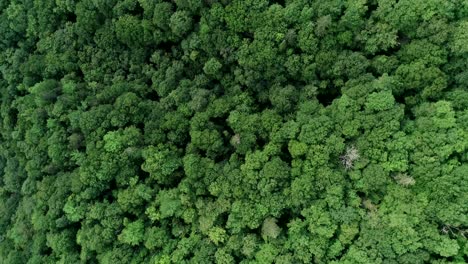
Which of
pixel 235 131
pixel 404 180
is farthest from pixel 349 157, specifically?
pixel 235 131

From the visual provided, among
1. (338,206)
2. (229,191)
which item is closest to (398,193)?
(338,206)

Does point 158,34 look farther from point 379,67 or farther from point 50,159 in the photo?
point 379,67

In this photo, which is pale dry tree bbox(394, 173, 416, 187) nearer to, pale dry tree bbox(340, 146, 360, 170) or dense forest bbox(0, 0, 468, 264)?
dense forest bbox(0, 0, 468, 264)

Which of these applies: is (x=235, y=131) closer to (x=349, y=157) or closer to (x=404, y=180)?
(x=349, y=157)

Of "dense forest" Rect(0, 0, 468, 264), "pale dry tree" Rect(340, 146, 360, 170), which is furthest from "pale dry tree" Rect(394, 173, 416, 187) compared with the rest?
"pale dry tree" Rect(340, 146, 360, 170)

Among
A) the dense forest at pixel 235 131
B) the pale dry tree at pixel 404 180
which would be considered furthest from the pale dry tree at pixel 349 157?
the pale dry tree at pixel 404 180

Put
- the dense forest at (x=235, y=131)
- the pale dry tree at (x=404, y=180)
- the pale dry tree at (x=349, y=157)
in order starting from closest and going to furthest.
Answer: the pale dry tree at (x=404, y=180) < the dense forest at (x=235, y=131) < the pale dry tree at (x=349, y=157)

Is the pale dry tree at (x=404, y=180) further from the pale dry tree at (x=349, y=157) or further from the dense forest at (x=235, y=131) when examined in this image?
the pale dry tree at (x=349, y=157)
